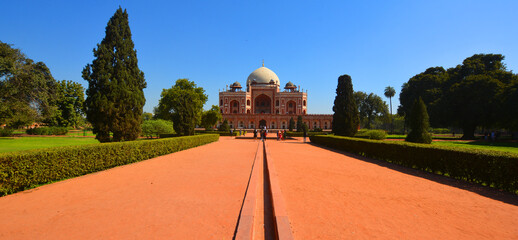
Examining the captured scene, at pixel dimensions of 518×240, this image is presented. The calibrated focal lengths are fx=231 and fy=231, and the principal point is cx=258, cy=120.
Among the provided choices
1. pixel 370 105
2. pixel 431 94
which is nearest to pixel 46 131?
pixel 431 94

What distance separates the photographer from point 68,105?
37.6 m

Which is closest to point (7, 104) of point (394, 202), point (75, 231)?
point (75, 231)

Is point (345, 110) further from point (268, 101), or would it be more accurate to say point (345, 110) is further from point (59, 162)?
point (268, 101)

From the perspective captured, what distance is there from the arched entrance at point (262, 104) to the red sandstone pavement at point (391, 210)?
62.6 m

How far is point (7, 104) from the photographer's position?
68.3 feet

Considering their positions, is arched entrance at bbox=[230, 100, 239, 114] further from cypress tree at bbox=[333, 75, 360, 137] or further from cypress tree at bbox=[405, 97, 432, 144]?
cypress tree at bbox=[405, 97, 432, 144]

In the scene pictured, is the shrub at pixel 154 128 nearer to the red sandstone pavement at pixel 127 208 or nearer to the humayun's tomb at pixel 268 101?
the red sandstone pavement at pixel 127 208

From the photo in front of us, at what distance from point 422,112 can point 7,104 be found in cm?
3352

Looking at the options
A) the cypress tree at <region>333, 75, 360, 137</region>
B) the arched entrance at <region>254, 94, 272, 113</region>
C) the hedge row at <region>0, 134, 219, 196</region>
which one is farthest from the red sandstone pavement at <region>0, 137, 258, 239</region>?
the arched entrance at <region>254, 94, 272, 113</region>

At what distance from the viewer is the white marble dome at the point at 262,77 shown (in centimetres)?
6675

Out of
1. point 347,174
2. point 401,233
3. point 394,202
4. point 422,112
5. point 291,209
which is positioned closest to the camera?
point 401,233

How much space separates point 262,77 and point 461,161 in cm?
6220

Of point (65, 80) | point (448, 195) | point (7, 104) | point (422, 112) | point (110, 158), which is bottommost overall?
point (448, 195)

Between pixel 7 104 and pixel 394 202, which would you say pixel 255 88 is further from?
pixel 394 202
